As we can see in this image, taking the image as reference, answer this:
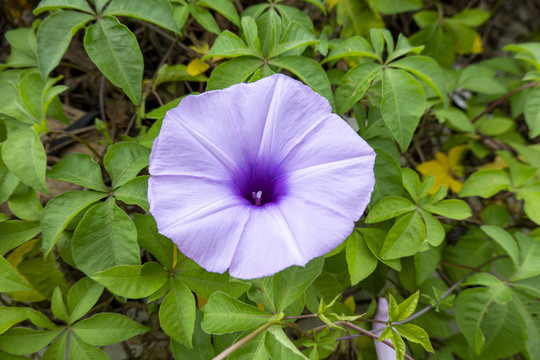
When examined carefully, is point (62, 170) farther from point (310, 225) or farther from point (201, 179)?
point (310, 225)

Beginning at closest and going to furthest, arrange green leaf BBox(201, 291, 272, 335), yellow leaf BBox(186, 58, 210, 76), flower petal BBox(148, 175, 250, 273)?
flower petal BBox(148, 175, 250, 273) → green leaf BBox(201, 291, 272, 335) → yellow leaf BBox(186, 58, 210, 76)

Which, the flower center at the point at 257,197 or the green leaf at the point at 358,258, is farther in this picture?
the green leaf at the point at 358,258

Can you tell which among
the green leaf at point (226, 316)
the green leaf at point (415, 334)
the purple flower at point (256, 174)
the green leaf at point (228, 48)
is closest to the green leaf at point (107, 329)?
the green leaf at point (226, 316)

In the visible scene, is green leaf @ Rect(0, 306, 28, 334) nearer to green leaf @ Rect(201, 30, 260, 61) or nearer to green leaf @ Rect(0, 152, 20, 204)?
green leaf @ Rect(0, 152, 20, 204)

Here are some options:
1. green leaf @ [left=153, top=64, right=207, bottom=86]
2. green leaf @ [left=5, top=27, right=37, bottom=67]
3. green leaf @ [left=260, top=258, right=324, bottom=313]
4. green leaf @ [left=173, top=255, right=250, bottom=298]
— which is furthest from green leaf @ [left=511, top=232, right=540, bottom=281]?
green leaf @ [left=5, top=27, right=37, bottom=67]

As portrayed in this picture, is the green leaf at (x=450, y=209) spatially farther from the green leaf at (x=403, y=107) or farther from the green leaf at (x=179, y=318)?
the green leaf at (x=179, y=318)

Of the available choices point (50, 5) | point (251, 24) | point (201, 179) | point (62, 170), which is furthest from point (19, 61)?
point (201, 179)
